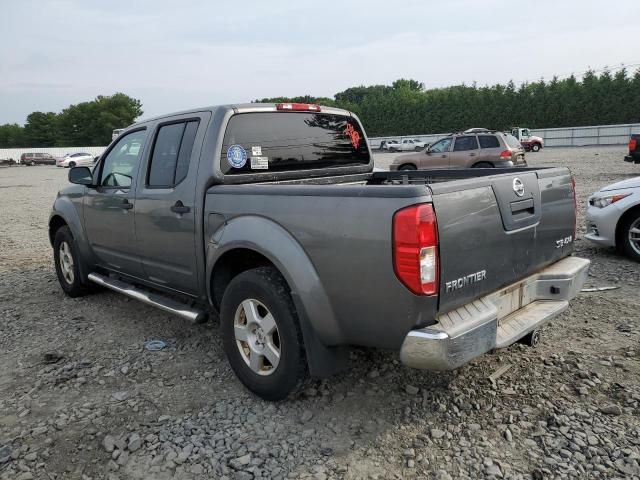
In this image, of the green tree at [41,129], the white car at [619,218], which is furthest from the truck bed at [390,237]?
the green tree at [41,129]

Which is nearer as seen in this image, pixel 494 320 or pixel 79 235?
pixel 494 320

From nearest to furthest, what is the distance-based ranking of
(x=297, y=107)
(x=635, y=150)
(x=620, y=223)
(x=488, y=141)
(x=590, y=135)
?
(x=297, y=107) < (x=620, y=223) < (x=635, y=150) < (x=488, y=141) < (x=590, y=135)

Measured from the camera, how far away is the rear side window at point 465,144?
55.2 ft

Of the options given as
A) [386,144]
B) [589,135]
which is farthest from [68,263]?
[386,144]

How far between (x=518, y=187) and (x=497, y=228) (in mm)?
385

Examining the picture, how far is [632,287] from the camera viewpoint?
17.4ft

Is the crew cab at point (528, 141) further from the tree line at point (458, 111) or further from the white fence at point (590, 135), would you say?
the tree line at point (458, 111)

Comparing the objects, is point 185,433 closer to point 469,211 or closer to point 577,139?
point 469,211

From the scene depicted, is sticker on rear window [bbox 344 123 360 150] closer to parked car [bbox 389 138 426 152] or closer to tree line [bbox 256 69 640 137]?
tree line [bbox 256 69 640 137]

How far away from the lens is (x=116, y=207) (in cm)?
467

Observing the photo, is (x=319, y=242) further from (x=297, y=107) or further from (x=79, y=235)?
(x=79, y=235)

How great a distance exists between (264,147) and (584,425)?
9.11ft

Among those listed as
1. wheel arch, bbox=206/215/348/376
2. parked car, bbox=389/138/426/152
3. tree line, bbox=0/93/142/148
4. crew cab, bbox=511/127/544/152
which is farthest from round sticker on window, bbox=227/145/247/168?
tree line, bbox=0/93/142/148

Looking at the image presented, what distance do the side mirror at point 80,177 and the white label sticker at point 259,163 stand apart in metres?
2.07
